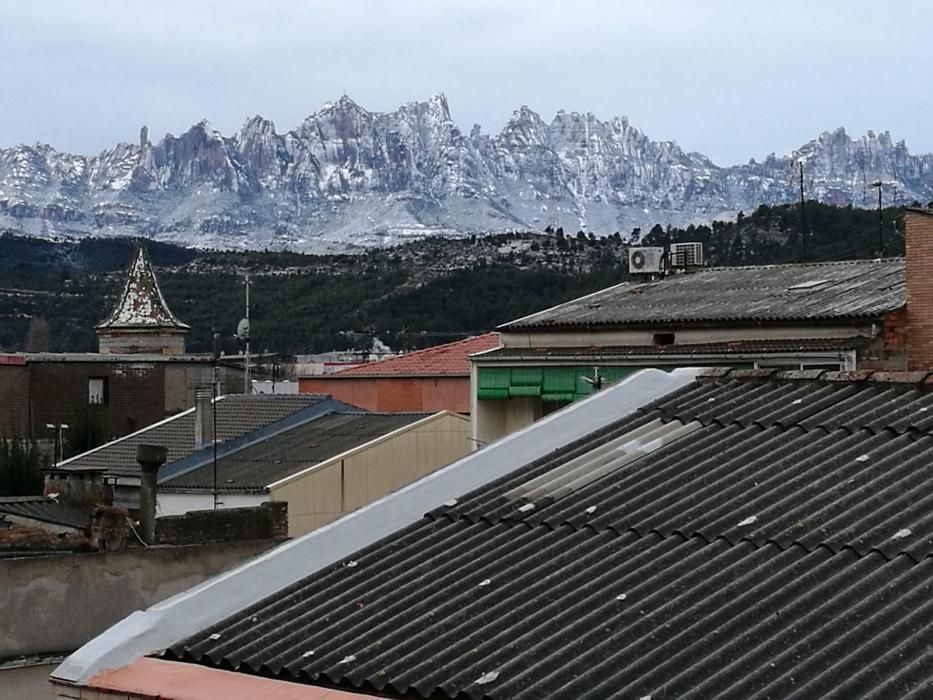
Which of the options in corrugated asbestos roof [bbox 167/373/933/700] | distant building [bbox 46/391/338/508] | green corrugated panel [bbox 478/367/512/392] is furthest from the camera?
distant building [bbox 46/391/338/508]

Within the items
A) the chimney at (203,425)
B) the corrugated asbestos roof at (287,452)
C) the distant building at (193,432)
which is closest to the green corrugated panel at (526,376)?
the corrugated asbestos roof at (287,452)

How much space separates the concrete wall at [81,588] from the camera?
14781 mm

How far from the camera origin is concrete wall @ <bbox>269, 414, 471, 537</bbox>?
89.9 feet

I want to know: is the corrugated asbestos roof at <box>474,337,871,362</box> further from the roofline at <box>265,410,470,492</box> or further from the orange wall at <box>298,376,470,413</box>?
the orange wall at <box>298,376,470,413</box>

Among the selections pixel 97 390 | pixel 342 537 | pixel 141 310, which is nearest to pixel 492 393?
pixel 342 537

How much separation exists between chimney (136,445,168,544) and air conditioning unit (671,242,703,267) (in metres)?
18.1

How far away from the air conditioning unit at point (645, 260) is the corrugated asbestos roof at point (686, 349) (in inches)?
192

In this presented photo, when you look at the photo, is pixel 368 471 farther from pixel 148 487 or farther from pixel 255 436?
pixel 148 487

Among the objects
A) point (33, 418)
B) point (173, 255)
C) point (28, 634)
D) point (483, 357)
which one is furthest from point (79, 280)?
point (28, 634)

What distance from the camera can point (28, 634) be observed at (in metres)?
14.8

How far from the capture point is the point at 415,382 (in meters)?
40.6

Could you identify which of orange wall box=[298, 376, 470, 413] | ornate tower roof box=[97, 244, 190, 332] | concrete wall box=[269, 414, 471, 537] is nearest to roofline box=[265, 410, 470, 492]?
concrete wall box=[269, 414, 471, 537]

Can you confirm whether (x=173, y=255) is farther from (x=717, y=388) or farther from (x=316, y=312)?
(x=717, y=388)

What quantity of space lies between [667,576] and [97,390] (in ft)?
165
